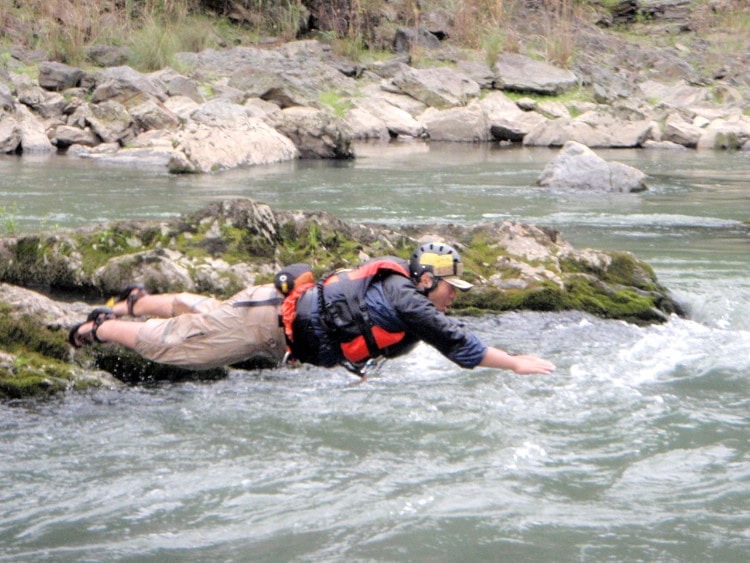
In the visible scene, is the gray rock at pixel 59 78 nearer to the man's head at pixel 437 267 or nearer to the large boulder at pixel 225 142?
the large boulder at pixel 225 142

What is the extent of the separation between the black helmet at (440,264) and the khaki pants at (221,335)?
86cm

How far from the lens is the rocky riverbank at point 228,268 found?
6.38m

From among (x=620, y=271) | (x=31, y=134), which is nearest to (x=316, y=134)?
(x=31, y=134)

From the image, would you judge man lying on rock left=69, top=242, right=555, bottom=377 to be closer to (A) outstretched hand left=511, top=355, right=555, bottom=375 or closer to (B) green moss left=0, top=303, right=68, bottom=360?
(A) outstretched hand left=511, top=355, right=555, bottom=375

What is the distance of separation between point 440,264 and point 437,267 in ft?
0.07

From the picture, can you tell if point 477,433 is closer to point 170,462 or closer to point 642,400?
point 642,400

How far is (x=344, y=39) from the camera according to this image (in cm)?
2719

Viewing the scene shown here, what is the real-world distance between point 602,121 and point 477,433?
18013 mm

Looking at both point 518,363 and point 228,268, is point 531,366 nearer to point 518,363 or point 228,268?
point 518,363

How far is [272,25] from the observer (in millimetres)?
28984

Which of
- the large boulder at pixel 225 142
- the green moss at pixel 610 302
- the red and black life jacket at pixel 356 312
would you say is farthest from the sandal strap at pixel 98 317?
the large boulder at pixel 225 142

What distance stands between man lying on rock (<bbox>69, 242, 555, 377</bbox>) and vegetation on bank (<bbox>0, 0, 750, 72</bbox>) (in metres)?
18.2

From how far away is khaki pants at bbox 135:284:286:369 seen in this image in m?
5.84

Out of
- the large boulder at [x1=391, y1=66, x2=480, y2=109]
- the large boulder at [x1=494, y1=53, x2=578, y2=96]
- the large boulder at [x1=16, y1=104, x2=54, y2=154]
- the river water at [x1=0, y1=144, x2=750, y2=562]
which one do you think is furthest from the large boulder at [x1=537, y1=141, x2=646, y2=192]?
the large boulder at [x1=494, y1=53, x2=578, y2=96]
